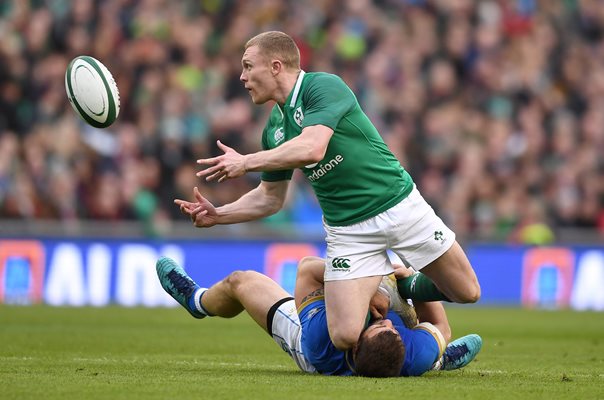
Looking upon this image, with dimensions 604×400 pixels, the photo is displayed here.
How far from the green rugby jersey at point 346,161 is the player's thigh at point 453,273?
539 mm

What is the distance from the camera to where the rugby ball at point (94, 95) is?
376 inches

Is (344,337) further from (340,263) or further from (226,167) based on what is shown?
(226,167)

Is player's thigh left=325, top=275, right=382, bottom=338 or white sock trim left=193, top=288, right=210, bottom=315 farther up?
player's thigh left=325, top=275, right=382, bottom=338

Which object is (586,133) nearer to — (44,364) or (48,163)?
(48,163)

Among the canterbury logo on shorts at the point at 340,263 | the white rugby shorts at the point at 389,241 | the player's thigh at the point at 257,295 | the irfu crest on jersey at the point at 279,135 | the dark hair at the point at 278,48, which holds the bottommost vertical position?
the player's thigh at the point at 257,295

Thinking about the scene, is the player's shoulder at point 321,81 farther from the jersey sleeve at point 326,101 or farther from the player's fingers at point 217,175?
the player's fingers at point 217,175

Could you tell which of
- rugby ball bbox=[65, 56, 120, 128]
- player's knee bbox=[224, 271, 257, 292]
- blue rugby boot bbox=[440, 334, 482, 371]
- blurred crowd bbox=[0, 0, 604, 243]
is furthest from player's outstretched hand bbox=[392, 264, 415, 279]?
blurred crowd bbox=[0, 0, 604, 243]

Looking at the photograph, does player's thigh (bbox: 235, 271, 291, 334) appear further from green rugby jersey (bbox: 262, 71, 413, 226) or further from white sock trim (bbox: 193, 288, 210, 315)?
green rugby jersey (bbox: 262, 71, 413, 226)

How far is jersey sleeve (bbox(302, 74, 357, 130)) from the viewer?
8391 millimetres

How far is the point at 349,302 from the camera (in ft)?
27.9

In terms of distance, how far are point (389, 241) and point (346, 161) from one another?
0.68m

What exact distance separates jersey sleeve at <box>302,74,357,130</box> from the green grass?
1.78 metres

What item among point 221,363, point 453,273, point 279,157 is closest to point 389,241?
point 453,273

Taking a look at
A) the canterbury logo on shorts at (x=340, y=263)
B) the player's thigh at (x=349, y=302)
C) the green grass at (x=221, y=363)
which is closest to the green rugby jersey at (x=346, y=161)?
the canterbury logo on shorts at (x=340, y=263)
